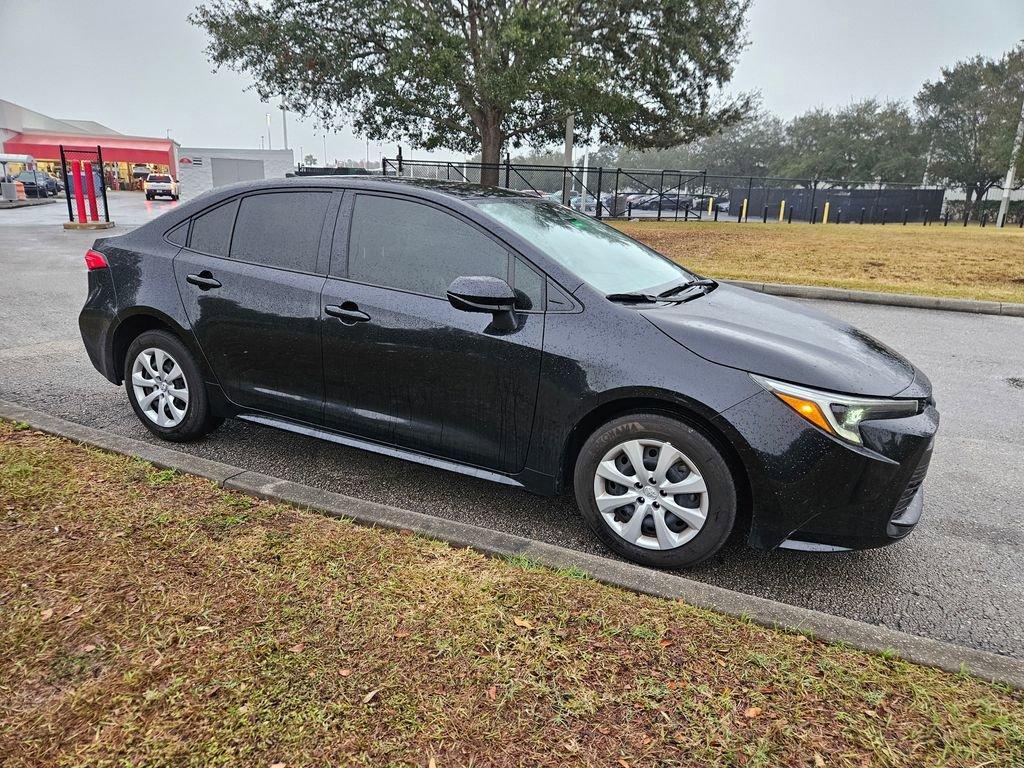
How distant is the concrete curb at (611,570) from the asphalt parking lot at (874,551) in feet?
1.21

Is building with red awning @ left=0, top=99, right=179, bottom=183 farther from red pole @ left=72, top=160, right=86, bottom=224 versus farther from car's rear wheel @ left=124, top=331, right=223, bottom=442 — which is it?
car's rear wheel @ left=124, top=331, right=223, bottom=442

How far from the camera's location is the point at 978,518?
145 inches

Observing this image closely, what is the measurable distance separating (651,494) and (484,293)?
1135 mm

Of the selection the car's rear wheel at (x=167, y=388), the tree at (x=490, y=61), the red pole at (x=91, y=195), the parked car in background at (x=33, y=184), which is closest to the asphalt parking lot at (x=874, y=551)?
the car's rear wheel at (x=167, y=388)

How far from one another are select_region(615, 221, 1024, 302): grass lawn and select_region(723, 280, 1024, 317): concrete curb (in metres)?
0.40

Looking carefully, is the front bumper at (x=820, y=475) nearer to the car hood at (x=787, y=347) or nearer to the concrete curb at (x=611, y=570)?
the car hood at (x=787, y=347)

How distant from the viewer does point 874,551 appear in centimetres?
336

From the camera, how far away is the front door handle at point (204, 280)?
13.1 feet

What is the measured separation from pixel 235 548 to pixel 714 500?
1.98 m

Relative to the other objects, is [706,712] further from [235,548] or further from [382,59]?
[382,59]

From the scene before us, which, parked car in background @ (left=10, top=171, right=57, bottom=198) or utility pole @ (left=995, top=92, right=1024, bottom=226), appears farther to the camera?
utility pole @ (left=995, top=92, right=1024, bottom=226)

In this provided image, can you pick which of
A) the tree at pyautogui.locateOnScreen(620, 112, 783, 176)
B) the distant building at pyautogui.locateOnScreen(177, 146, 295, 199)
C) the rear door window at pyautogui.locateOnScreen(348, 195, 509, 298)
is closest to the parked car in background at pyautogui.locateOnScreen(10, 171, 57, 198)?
the distant building at pyautogui.locateOnScreen(177, 146, 295, 199)

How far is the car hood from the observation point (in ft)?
9.42

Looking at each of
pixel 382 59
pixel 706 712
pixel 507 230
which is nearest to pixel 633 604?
pixel 706 712
